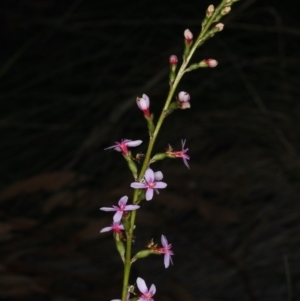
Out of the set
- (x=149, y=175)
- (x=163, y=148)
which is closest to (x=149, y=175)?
(x=149, y=175)

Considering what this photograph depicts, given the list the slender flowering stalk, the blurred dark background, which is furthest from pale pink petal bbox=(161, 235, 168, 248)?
the blurred dark background

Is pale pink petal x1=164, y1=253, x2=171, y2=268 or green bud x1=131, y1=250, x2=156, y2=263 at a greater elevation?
green bud x1=131, y1=250, x2=156, y2=263

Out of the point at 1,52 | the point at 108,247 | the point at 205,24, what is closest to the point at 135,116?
the point at 108,247

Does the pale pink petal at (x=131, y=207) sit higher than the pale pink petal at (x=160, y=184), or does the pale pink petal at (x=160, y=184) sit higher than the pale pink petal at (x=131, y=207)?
the pale pink petal at (x=160, y=184)

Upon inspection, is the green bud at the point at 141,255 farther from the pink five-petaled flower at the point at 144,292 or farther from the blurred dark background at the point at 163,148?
the blurred dark background at the point at 163,148

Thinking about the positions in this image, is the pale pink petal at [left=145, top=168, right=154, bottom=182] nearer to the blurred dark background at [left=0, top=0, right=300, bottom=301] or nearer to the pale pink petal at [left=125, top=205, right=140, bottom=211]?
the pale pink petal at [left=125, top=205, right=140, bottom=211]

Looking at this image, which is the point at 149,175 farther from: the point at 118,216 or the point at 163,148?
the point at 163,148

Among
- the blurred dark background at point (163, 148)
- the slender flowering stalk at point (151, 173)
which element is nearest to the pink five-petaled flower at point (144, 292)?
the slender flowering stalk at point (151, 173)

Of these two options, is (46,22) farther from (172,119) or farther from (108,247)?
(108,247)

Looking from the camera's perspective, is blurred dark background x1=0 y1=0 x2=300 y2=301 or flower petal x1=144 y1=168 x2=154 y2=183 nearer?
flower petal x1=144 y1=168 x2=154 y2=183
